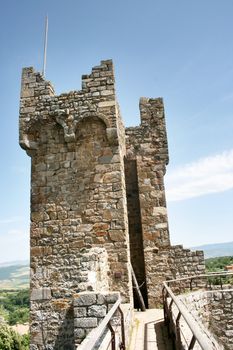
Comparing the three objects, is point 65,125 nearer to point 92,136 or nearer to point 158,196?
point 92,136

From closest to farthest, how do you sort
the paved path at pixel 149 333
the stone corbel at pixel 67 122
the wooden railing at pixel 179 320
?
the wooden railing at pixel 179 320 < the paved path at pixel 149 333 < the stone corbel at pixel 67 122

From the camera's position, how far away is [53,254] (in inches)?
301

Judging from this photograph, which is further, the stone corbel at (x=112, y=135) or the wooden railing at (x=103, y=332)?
the stone corbel at (x=112, y=135)

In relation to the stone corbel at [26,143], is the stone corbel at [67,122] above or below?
above

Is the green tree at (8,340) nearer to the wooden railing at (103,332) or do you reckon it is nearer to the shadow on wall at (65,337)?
the shadow on wall at (65,337)

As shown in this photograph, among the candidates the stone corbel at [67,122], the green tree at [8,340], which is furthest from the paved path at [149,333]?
the green tree at [8,340]

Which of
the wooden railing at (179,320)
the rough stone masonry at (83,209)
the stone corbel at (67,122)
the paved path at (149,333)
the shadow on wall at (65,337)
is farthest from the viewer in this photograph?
the stone corbel at (67,122)

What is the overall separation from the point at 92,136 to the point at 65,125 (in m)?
0.78

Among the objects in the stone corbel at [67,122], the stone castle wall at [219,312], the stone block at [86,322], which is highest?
the stone corbel at [67,122]

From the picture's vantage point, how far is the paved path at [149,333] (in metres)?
4.90

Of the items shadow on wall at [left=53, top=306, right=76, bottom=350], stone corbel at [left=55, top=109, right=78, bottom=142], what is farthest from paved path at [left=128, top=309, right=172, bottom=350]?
stone corbel at [left=55, top=109, right=78, bottom=142]

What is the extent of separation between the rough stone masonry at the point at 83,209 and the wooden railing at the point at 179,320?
0.40m

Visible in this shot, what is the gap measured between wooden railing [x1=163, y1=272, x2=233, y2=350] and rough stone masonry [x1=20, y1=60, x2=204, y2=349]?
1.30 feet

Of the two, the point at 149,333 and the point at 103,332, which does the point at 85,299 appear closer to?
the point at 103,332
